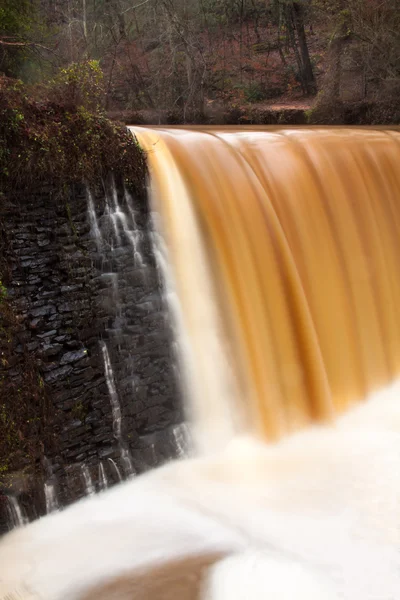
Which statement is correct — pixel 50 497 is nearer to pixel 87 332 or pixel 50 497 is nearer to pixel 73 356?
pixel 73 356

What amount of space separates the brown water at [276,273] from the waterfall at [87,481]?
50.2 inches

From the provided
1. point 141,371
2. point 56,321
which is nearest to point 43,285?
point 56,321

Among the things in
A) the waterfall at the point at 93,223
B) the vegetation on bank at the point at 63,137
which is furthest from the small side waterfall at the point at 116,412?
the vegetation on bank at the point at 63,137

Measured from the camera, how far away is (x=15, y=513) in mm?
4973

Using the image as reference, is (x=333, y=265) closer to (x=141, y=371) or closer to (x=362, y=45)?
(x=141, y=371)

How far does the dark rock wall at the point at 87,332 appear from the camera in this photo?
205 inches

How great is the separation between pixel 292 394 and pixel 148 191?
266cm

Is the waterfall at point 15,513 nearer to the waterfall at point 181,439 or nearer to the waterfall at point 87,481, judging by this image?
the waterfall at point 87,481

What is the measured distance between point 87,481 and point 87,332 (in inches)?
52.1

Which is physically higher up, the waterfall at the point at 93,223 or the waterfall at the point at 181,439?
the waterfall at the point at 93,223

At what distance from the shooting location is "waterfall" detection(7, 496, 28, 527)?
16.2 ft

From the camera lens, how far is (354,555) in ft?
14.9

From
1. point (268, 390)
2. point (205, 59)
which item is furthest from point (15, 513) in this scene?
point (205, 59)

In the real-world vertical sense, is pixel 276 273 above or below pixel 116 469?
above
